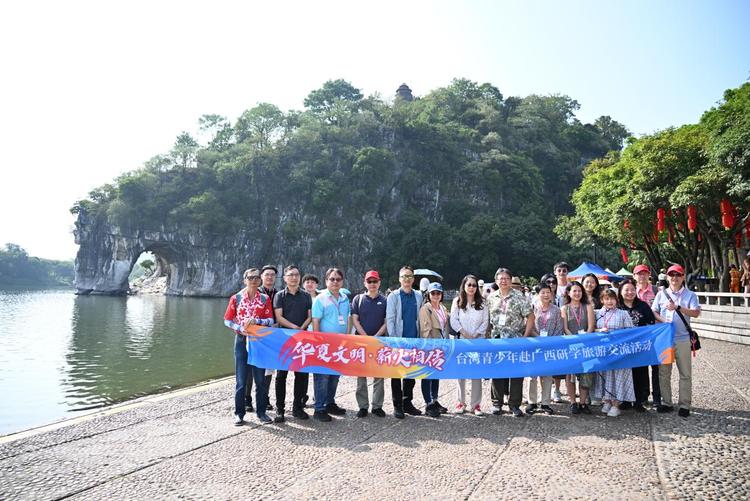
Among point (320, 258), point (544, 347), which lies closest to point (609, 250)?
point (320, 258)

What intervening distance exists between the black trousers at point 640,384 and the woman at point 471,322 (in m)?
1.69

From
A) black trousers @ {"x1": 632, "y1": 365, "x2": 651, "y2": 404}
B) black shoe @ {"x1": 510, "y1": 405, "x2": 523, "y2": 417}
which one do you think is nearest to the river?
black shoe @ {"x1": 510, "y1": 405, "x2": 523, "y2": 417}

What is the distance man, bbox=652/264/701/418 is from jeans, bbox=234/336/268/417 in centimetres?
426

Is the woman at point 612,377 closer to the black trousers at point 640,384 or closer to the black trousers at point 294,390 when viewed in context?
the black trousers at point 640,384

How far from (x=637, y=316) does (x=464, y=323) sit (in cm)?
193

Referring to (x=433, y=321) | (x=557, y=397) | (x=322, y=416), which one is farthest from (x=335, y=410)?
(x=557, y=397)

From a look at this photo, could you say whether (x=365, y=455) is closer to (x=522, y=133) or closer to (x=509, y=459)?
(x=509, y=459)

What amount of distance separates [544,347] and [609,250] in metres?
38.4

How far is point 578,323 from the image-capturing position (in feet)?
17.3

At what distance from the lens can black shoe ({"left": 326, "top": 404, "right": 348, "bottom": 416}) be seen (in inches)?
201

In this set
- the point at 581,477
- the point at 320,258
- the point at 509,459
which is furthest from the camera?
the point at 320,258

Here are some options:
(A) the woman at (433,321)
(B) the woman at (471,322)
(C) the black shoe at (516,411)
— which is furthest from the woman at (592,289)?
(A) the woman at (433,321)

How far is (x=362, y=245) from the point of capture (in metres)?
49.3

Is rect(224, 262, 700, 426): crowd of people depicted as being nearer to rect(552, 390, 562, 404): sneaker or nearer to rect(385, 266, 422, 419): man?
rect(385, 266, 422, 419): man
